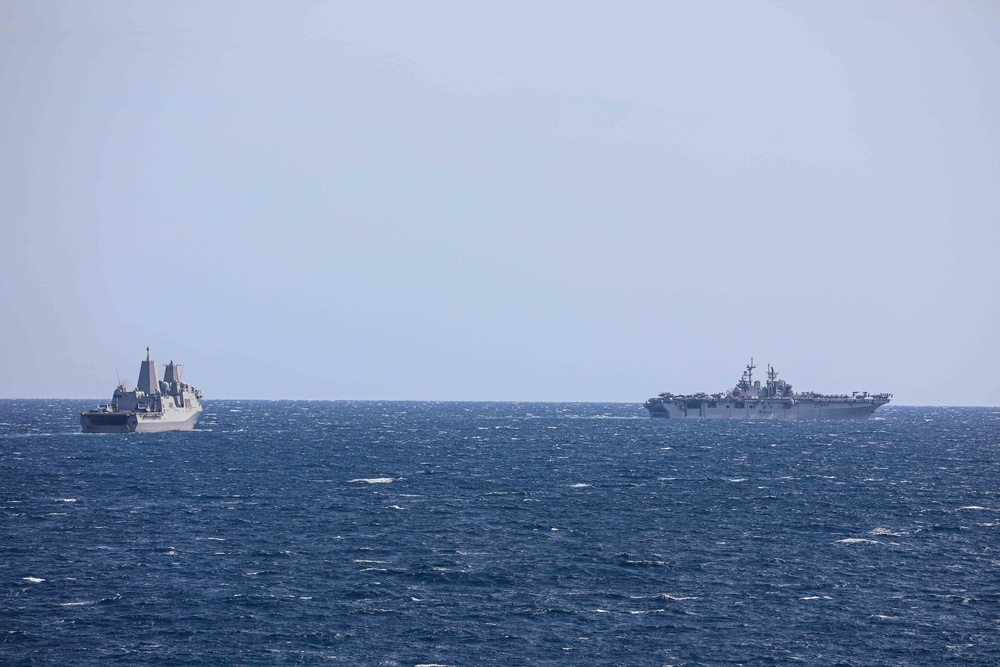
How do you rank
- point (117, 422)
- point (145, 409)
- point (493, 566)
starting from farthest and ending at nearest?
point (145, 409) < point (117, 422) < point (493, 566)

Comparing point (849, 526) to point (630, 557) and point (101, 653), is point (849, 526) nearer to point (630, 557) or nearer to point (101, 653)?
point (630, 557)

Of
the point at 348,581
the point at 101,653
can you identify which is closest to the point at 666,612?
the point at 348,581

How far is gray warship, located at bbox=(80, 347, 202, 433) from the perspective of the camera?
17325 cm

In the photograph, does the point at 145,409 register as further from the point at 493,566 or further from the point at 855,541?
the point at 855,541

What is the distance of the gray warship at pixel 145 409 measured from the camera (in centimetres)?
17325

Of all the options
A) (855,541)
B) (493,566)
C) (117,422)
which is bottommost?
(493,566)

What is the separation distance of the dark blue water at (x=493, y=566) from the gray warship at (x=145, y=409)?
190 ft

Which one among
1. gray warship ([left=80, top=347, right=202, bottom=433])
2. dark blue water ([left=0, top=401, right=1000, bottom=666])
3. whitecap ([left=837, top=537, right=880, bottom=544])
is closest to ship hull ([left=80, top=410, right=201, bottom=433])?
gray warship ([left=80, top=347, right=202, bottom=433])

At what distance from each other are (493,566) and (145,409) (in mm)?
134484

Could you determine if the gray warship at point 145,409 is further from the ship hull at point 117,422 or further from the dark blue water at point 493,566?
the dark blue water at point 493,566

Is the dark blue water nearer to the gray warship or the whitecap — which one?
the whitecap

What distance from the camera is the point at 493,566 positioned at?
62219mm

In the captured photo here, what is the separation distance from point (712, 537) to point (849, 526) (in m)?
12.7

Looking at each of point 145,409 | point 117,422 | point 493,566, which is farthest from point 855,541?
point 145,409
